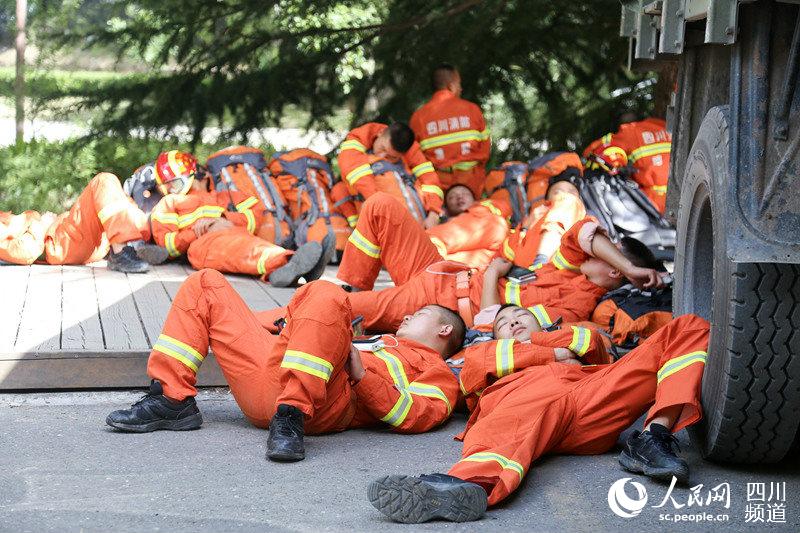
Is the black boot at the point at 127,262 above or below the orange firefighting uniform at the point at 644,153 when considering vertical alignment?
below

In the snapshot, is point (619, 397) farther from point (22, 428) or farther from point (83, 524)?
point (22, 428)

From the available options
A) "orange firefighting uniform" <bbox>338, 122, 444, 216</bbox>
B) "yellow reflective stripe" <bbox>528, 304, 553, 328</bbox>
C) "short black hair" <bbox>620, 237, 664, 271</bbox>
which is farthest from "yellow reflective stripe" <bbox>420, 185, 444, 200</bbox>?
"yellow reflective stripe" <bbox>528, 304, 553, 328</bbox>

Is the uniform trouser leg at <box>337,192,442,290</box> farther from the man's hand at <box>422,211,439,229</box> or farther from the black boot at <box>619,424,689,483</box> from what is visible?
the black boot at <box>619,424,689,483</box>

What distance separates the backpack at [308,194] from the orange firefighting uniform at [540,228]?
1.43m

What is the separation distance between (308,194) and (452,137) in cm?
126

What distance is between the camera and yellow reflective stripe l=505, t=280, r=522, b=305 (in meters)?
5.45

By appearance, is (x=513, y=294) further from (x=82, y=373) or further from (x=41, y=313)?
(x=41, y=313)

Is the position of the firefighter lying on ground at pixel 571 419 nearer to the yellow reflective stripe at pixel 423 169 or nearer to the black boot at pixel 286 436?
the black boot at pixel 286 436

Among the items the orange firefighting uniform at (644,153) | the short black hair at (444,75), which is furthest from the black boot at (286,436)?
the short black hair at (444,75)

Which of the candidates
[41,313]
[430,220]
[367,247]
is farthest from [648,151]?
[41,313]

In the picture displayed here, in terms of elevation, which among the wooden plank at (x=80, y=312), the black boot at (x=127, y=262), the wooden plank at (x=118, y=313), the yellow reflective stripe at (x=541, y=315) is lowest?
the wooden plank at (x=118, y=313)

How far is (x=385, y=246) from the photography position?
609cm

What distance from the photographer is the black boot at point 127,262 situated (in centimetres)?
698

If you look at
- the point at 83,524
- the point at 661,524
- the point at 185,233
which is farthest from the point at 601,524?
the point at 185,233
